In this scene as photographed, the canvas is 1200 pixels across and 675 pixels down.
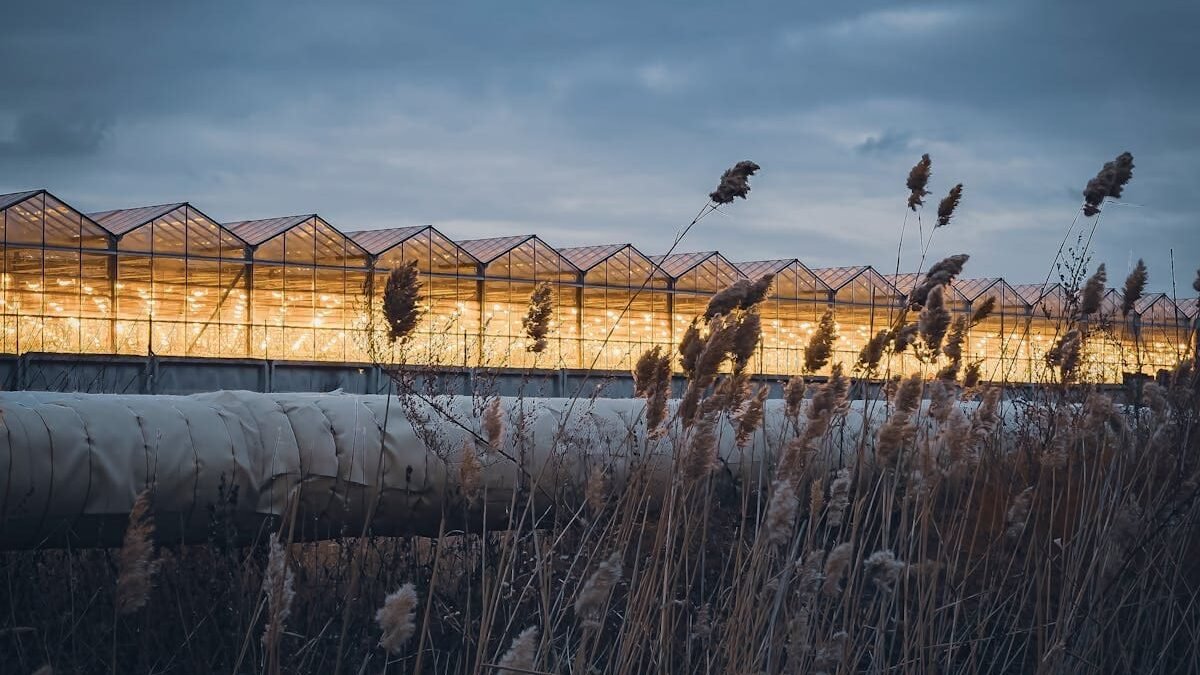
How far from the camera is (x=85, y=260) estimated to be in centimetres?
2588

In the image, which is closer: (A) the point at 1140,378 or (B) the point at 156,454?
(B) the point at 156,454

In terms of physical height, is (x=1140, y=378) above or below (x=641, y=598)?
above

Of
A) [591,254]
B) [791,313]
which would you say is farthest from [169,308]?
[791,313]

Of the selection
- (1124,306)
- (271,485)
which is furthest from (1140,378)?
(271,485)

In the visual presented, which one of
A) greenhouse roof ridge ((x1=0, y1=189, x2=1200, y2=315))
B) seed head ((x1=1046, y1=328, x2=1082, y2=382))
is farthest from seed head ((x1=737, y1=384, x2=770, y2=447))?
greenhouse roof ridge ((x1=0, y1=189, x2=1200, y2=315))

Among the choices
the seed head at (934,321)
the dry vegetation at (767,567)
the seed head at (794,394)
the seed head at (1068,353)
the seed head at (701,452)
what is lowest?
the dry vegetation at (767,567)

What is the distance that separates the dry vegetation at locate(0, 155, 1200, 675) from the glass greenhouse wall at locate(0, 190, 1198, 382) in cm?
1687

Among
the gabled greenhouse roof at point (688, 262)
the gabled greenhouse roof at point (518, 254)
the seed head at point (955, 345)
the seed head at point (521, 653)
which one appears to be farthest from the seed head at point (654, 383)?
the gabled greenhouse roof at point (688, 262)

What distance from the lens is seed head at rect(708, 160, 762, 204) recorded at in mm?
3689

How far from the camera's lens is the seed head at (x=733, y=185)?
3.69 meters

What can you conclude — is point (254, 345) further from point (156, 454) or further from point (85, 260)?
point (156, 454)

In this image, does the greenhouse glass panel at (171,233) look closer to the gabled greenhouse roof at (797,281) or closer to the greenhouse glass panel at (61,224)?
the greenhouse glass panel at (61,224)

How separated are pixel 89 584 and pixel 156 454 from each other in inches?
22.9

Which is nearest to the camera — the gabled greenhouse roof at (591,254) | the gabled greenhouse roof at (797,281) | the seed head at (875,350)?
the seed head at (875,350)
